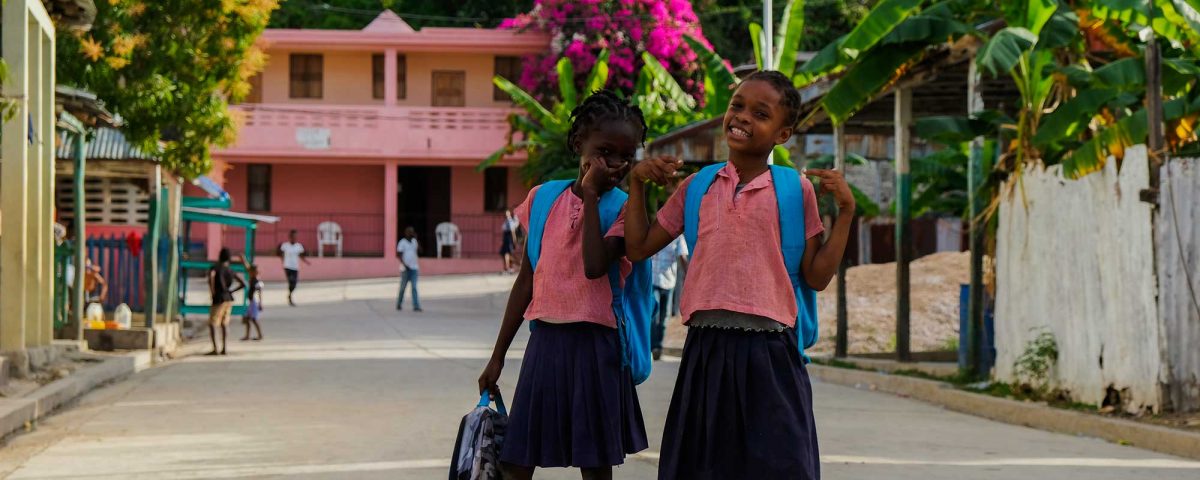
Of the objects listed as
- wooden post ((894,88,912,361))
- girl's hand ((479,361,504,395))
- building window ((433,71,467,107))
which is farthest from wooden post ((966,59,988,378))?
building window ((433,71,467,107))

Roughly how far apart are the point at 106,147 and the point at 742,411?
17.1 m

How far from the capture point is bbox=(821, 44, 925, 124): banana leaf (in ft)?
46.0

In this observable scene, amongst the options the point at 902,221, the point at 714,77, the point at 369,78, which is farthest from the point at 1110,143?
the point at 369,78

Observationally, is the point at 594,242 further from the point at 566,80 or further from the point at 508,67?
the point at 508,67

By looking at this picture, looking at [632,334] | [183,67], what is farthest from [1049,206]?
[183,67]

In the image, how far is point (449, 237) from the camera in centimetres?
Answer: 4153

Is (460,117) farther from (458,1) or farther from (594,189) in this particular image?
(594,189)

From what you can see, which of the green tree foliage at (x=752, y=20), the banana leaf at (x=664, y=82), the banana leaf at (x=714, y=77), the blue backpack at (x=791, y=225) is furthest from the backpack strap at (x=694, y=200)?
the green tree foliage at (x=752, y=20)

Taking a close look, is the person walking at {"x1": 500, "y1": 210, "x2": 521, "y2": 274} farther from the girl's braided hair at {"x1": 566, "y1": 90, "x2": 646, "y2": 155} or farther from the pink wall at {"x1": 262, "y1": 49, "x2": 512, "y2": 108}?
the girl's braided hair at {"x1": 566, "y1": 90, "x2": 646, "y2": 155}

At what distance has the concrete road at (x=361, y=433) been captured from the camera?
8.62 m

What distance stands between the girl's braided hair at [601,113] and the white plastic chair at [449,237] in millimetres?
35734

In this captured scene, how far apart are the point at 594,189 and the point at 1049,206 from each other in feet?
25.5

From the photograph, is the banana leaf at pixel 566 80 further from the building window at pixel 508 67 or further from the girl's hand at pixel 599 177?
the girl's hand at pixel 599 177

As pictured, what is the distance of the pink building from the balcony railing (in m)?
0.02
